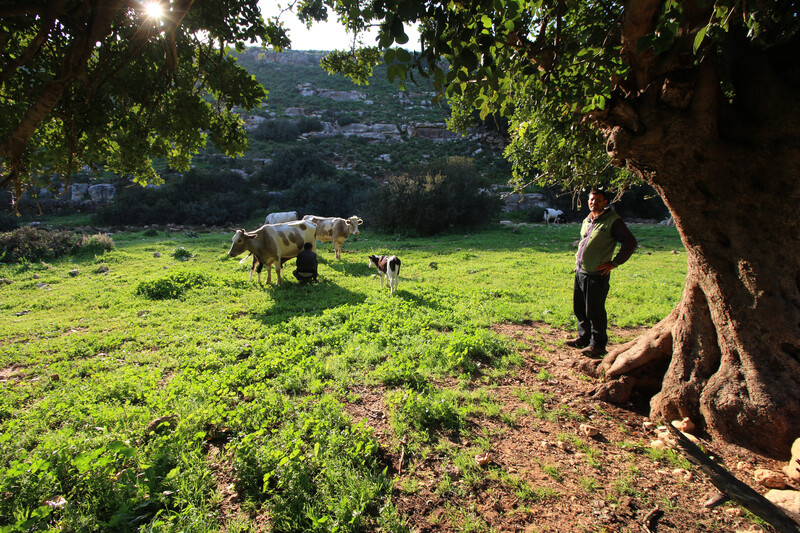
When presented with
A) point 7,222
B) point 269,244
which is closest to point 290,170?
point 7,222

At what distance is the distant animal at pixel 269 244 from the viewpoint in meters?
9.58

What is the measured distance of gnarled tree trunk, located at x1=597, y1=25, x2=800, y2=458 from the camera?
9.75 ft

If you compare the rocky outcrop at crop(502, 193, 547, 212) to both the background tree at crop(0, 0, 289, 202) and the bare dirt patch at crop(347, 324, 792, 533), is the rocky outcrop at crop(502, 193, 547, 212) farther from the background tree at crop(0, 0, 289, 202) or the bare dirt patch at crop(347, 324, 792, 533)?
the bare dirt patch at crop(347, 324, 792, 533)

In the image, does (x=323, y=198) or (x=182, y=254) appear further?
(x=323, y=198)

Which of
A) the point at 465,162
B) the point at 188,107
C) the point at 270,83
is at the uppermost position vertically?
the point at 270,83

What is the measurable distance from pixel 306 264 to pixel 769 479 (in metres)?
8.98

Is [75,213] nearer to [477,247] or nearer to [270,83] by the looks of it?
[477,247]

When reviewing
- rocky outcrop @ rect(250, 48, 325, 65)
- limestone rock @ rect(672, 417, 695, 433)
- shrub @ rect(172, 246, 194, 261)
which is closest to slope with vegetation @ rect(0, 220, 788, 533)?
limestone rock @ rect(672, 417, 695, 433)

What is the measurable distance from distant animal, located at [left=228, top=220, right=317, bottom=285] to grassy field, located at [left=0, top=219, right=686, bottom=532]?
851 mm

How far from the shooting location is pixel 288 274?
11.4m

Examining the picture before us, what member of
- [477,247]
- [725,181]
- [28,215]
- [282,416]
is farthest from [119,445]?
[28,215]

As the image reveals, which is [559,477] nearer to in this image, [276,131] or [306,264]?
[306,264]

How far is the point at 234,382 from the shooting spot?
14.6ft

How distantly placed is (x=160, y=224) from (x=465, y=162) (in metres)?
23.3
